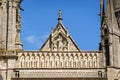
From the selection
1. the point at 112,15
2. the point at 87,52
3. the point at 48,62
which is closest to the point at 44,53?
the point at 48,62

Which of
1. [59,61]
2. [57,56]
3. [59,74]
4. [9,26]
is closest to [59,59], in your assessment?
[59,61]

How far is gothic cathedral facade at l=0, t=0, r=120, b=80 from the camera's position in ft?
116

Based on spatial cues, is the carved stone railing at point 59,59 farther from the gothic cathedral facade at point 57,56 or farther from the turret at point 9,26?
the turret at point 9,26

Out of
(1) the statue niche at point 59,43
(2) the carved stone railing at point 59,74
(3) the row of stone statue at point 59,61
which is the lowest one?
(2) the carved stone railing at point 59,74

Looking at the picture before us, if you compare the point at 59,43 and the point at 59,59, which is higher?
the point at 59,43

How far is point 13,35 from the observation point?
119 feet

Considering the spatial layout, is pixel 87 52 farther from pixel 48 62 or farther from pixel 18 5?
pixel 18 5

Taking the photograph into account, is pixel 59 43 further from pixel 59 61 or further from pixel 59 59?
pixel 59 61

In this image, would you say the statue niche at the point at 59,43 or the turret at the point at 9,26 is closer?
the turret at the point at 9,26

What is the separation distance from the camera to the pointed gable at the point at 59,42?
37.3 m

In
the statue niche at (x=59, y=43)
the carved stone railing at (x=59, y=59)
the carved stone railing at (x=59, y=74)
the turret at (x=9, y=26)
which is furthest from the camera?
the statue niche at (x=59, y=43)

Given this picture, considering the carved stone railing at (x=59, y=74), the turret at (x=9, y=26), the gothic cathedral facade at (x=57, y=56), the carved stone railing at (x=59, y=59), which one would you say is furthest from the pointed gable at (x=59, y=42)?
the carved stone railing at (x=59, y=74)

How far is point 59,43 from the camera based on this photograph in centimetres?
3738

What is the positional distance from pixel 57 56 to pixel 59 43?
163cm
